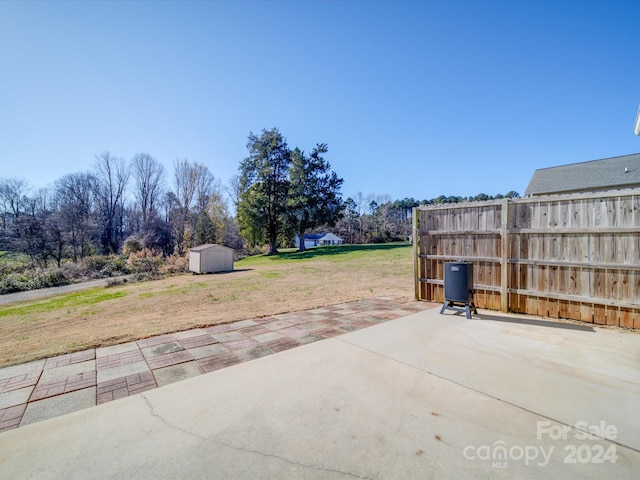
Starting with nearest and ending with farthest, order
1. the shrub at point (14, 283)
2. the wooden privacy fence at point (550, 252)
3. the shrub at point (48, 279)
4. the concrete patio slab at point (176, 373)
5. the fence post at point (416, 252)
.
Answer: the concrete patio slab at point (176, 373) < the wooden privacy fence at point (550, 252) < the fence post at point (416, 252) < the shrub at point (14, 283) < the shrub at point (48, 279)

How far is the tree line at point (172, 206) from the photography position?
22328mm

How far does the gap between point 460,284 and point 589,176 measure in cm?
2022

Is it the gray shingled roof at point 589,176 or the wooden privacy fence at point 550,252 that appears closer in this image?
the wooden privacy fence at point 550,252

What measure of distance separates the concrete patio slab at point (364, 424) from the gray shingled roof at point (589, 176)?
19.3 m

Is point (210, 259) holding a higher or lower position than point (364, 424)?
lower

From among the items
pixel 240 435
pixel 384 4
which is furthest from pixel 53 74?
pixel 240 435

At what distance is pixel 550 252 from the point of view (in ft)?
14.8

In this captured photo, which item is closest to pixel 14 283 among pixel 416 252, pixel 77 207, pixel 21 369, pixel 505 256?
pixel 77 207

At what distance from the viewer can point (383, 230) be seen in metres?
43.6

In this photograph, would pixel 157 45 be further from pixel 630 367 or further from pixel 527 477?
pixel 630 367

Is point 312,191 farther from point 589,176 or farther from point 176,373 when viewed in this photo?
point 176,373

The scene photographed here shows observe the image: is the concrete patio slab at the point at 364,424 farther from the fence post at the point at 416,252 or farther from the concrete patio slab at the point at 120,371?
the fence post at the point at 416,252

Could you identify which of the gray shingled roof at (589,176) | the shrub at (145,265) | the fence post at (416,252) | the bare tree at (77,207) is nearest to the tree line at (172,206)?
the bare tree at (77,207)

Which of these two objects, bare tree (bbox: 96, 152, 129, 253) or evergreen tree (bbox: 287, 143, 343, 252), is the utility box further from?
bare tree (bbox: 96, 152, 129, 253)
